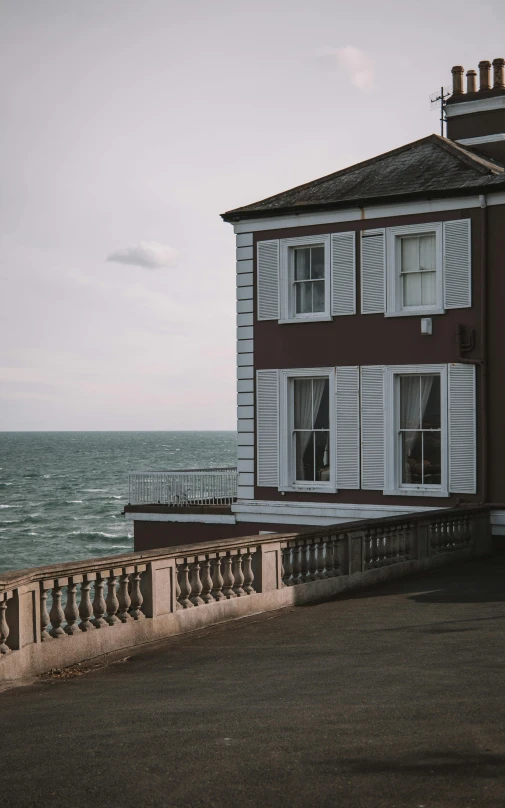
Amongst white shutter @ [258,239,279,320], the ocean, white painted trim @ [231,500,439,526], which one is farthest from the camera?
the ocean

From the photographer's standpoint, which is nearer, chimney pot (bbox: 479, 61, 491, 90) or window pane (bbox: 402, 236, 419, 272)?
window pane (bbox: 402, 236, 419, 272)

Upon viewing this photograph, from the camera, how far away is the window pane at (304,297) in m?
24.5

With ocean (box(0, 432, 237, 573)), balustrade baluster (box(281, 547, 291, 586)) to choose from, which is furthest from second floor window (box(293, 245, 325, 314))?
ocean (box(0, 432, 237, 573))

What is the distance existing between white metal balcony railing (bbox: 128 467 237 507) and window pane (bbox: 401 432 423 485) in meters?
5.90

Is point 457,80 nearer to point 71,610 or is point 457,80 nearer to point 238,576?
point 238,576

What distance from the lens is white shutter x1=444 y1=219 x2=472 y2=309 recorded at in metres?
22.3

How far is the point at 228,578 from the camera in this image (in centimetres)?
1397

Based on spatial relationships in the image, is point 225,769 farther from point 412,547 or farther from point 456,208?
point 456,208

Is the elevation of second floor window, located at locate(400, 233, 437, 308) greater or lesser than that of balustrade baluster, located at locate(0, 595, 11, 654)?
greater

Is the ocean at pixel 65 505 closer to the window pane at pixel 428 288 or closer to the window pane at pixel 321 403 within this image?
the window pane at pixel 321 403

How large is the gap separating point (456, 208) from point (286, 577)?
9.99 metres

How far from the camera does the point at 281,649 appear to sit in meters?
11.6

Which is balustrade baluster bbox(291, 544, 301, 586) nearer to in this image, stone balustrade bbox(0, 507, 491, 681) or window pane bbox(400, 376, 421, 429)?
stone balustrade bbox(0, 507, 491, 681)

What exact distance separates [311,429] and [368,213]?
4.89m
